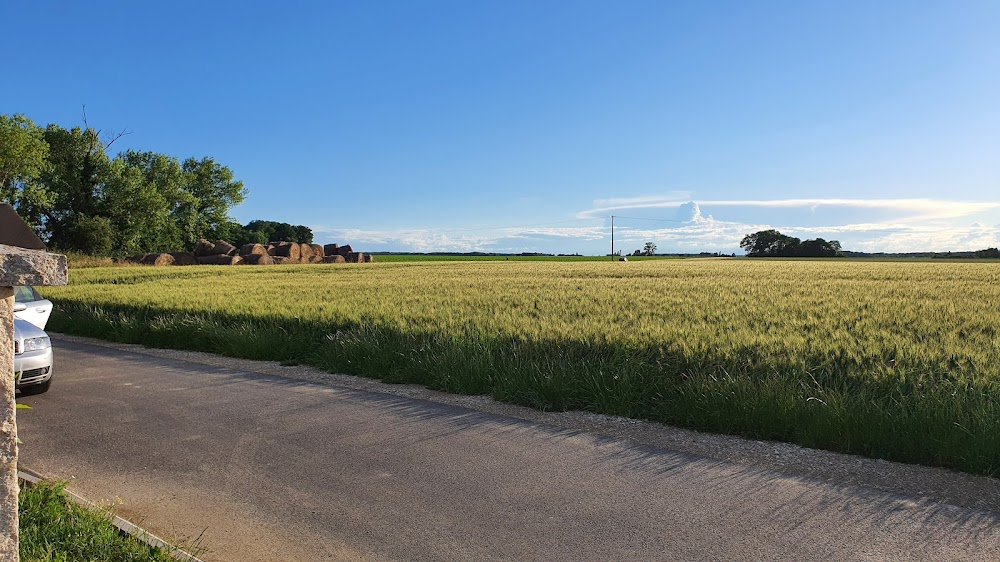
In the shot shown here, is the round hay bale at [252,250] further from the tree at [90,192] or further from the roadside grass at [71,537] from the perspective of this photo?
the roadside grass at [71,537]

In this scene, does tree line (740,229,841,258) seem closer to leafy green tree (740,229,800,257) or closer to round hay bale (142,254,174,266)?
leafy green tree (740,229,800,257)

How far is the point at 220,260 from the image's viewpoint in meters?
52.9

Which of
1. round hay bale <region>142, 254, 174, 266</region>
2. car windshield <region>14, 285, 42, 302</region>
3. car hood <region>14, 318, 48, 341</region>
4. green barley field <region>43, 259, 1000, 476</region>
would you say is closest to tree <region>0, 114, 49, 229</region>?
round hay bale <region>142, 254, 174, 266</region>

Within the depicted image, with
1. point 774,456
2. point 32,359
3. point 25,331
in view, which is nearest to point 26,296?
point 25,331

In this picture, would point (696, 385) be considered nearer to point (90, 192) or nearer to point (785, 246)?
point (90, 192)

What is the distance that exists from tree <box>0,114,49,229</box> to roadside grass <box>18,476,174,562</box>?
55.0 meters

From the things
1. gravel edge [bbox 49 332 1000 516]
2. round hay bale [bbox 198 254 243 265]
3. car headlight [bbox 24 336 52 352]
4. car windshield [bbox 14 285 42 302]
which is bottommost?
gravel edge [bbox 49 332 1000 516]

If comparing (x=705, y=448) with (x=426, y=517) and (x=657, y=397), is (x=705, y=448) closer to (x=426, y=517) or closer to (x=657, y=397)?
(x=657, y=397)

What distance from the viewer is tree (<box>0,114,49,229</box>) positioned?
1916 inches

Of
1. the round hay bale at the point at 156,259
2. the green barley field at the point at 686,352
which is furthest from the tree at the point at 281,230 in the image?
the green barley field at the point at 686,352

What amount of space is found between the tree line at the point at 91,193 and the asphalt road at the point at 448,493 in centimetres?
5184

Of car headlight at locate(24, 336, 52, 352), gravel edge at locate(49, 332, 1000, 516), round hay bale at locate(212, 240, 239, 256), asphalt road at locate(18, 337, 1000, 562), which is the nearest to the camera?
asphalt road at locate(18, 337, 1000, 562)

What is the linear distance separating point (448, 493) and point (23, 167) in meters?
57.9

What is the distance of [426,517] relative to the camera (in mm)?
4242
